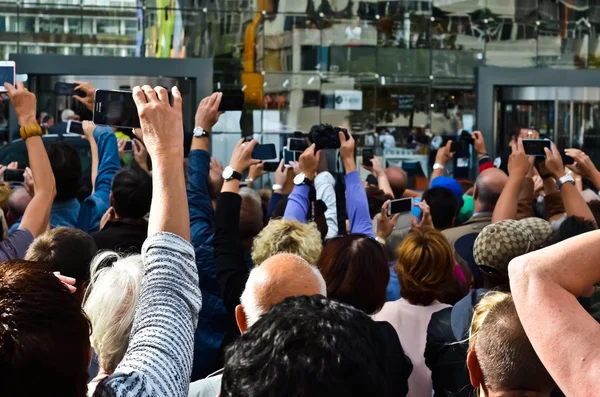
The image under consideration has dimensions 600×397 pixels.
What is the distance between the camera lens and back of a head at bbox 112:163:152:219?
581 centimetres

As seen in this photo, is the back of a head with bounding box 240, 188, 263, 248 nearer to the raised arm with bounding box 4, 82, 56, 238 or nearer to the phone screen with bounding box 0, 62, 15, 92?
the raised arm with bounding box 4, 82, 56, 238

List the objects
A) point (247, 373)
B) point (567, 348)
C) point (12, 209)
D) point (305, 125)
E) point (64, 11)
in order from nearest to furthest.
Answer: point (247, 373), point (567, 348), point (12, 209), point (64, 11), point (305, 125)

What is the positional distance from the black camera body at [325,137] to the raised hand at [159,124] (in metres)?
4.45

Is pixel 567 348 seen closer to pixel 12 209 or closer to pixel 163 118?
pixel 163 118

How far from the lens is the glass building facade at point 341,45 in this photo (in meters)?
18.7

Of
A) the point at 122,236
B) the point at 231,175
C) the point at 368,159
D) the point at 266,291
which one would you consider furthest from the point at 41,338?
the point at 368,159

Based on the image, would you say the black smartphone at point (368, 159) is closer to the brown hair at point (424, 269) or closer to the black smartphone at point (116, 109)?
the brown hair at point (424, 269)

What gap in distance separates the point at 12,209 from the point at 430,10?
576 inches

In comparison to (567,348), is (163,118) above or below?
above

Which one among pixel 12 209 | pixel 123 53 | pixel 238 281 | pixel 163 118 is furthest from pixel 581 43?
pixel 163 118

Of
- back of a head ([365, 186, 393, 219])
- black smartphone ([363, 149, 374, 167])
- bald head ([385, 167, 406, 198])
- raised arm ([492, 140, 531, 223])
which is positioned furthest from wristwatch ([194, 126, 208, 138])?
bald head ([385, 167, 406, 198])

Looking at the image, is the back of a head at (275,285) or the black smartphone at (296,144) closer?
the back of a head at (275,285)

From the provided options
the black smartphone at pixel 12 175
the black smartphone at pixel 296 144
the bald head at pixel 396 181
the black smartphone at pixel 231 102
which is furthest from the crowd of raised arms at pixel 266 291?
the bald head at pixel 396 181

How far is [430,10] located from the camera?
2059 centimetres
